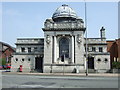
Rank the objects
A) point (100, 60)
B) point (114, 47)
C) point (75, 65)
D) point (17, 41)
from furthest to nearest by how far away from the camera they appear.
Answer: point (114, 47) → point (17, 41) → point (100, 60) → point (75, 65)

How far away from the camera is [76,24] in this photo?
45312 mm

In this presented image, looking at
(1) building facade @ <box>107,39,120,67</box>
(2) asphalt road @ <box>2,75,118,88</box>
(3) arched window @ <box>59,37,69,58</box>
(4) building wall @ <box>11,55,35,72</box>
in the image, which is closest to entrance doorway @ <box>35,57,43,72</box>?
(4) building wall @ <box>11,55,35,72</box>

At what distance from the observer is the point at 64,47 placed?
151 feet

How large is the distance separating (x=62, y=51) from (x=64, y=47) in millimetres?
1201

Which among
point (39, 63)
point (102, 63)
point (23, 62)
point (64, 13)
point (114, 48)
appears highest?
point (64, 13)

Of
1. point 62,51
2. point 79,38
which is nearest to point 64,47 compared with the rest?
point 62,51

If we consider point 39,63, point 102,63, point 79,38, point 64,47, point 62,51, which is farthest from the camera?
point 39,63

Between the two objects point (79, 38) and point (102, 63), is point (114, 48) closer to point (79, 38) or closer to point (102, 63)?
point (102, 63)

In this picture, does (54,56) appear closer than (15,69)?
Yes

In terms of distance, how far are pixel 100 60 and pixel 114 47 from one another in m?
16.0

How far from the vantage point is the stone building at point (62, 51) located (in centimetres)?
4422

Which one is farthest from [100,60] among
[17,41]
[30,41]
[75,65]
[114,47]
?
[17,41]

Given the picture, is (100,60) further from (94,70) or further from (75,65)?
(75,65)

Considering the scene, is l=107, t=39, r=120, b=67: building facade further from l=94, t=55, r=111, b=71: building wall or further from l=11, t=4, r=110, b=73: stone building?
l=94, t=55, r=111, b=71: building wall
